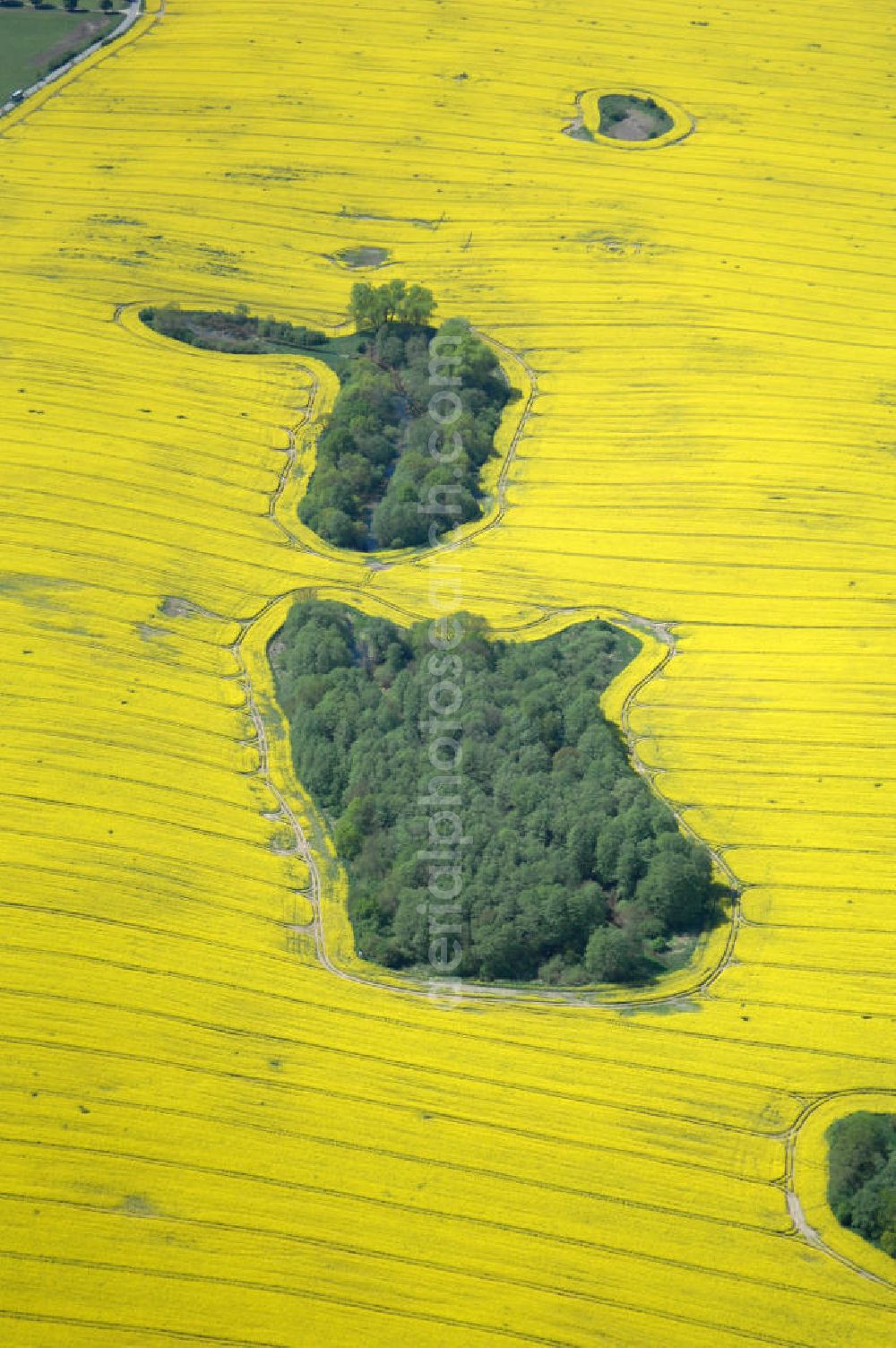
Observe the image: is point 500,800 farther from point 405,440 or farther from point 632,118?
point 632,118

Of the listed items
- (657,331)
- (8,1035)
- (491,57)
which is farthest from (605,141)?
(8,1035)

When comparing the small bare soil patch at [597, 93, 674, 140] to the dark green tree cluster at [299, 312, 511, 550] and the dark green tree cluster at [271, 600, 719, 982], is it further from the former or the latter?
the dark green tree cluster at [271, 600, 719, 982]

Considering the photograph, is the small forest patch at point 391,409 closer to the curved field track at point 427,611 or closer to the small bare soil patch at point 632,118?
the curved field track at point 427,611

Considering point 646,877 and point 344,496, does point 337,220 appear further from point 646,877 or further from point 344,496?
point 646,877

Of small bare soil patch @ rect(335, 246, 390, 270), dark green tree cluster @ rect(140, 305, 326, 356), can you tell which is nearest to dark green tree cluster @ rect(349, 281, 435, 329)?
dark green tree cluster @ rect(140, 305, 326, 356)

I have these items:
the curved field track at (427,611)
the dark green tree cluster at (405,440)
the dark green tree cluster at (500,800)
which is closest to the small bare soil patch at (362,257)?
the curved field track at (427,611)
